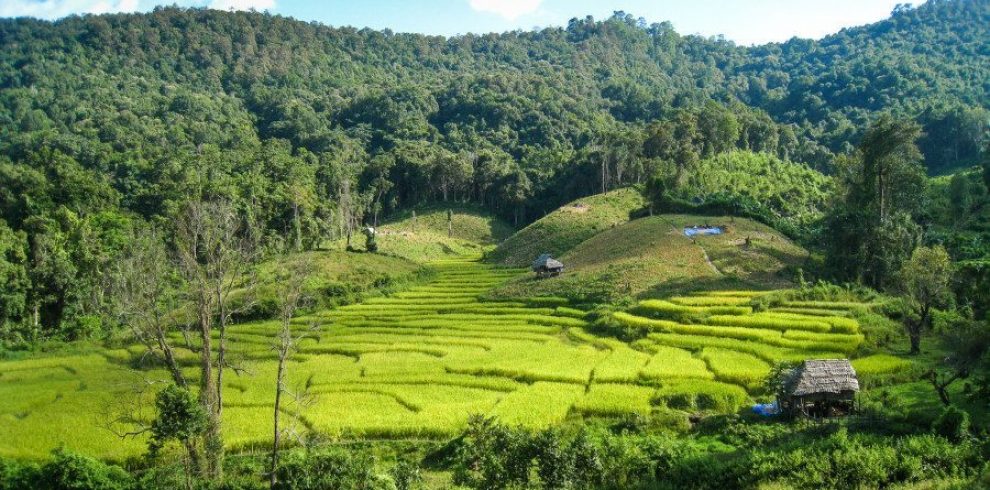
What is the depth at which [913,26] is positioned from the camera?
→ 598 feet

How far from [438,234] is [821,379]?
60049 mm

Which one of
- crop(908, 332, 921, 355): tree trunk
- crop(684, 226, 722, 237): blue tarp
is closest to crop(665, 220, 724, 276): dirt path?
crop(684, 226, 722, 237): blue tarp

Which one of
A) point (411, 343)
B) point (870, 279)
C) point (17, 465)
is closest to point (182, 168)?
point (411, 343)

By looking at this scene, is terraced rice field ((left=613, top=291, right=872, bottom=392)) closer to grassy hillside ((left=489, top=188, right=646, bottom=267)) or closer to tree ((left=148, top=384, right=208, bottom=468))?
tree ((left=148, top=384, right=208, bottom=468))

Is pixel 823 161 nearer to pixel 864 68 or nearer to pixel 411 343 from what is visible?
pixel 864 68

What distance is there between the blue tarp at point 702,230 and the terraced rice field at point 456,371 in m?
13.7

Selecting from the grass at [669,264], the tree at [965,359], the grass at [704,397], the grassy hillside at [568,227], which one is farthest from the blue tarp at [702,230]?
the grass at [704,397]

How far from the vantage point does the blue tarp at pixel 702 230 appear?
5462 cm

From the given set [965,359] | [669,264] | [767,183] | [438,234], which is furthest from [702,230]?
[438,234]

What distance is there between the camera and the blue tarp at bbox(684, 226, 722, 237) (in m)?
54.6

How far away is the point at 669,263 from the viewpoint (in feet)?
158

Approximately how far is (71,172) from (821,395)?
79861 millimetres

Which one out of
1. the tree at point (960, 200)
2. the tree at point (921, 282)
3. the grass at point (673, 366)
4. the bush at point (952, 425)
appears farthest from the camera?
the tree at point (960, 200)

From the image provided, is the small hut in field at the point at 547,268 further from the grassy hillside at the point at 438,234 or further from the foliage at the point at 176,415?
the foliage at the point at 176,415
